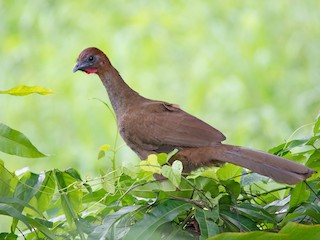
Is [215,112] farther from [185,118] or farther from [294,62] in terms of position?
[185,118]

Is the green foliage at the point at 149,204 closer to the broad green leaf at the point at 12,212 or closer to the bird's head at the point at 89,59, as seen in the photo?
the broad green leaf at the point at 12,212

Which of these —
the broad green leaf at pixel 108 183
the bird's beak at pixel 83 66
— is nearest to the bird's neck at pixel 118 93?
the bird's beak at pixel 83 66

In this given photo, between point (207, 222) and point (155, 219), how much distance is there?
10 cm

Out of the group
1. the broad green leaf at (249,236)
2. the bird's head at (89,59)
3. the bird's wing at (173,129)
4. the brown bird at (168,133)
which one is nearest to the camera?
the broad green leaf at (249,236)

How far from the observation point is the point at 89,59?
2.59m

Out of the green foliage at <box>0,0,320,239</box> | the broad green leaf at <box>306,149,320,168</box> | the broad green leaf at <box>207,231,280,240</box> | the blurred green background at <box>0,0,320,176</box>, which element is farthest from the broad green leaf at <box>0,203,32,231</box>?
the blurred green background at <box>0,0,320,176</box>

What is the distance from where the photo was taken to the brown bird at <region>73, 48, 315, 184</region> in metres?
1.83

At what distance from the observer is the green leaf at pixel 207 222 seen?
1406mm

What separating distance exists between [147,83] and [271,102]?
70 cm

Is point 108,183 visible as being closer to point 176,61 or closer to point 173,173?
point 173,173

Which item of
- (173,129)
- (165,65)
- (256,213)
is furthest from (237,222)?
(165,65)

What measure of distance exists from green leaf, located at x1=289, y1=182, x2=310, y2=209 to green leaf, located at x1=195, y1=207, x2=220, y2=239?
15cm

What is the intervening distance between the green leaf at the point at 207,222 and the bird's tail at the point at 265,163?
Result: 0.66 feet

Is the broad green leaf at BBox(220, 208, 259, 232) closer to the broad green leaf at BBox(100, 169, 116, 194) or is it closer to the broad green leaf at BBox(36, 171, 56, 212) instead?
the broad green leaf at BBox(100, 169, 116, 194)
